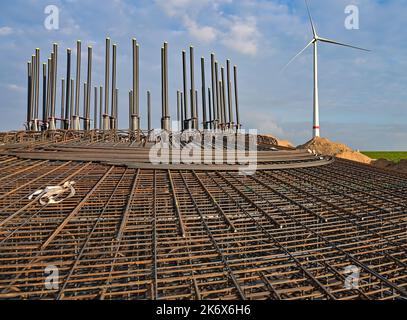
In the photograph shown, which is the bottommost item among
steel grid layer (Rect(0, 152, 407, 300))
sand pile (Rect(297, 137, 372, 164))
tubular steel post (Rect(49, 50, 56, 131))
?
steel grid layer (Rect(0, 152, 407, 300))

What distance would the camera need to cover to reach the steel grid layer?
3.86 metres

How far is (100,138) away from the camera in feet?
50.8

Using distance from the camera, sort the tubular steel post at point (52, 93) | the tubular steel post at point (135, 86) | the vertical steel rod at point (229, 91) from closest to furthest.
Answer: the tubular steel post at point (135, 86) → the tubular steel post at point (52, 93) → the vertical steel rod at point (229, 91)

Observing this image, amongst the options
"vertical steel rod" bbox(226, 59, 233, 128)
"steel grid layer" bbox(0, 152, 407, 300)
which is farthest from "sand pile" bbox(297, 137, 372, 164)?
"steel grid layer" bbox(0, 152, 407, 300)

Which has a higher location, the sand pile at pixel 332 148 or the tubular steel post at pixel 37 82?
the tubular steel post at pixel 37 82

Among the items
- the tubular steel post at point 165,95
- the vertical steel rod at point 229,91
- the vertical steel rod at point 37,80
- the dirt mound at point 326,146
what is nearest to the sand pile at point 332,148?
the dirt mound at point 326,146

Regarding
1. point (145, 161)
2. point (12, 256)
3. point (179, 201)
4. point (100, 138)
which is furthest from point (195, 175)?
point (100, 138)

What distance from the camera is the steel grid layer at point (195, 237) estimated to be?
3.86 metres

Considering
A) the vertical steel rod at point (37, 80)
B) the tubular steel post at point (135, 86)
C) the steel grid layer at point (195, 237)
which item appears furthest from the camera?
the vertical steel rod at point (37, 80)

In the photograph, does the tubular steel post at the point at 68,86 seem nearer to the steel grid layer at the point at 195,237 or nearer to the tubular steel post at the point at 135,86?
the tubular steel post at the point at 135,86

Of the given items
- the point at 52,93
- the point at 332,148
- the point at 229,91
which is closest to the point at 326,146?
the point at 332,148

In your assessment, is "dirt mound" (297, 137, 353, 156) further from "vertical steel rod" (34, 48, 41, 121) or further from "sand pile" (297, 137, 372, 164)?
"vertical steel rod" (34, 48, 41, 121)

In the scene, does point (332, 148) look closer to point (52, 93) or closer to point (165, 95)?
point (165, 95)

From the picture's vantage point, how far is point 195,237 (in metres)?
5.15
